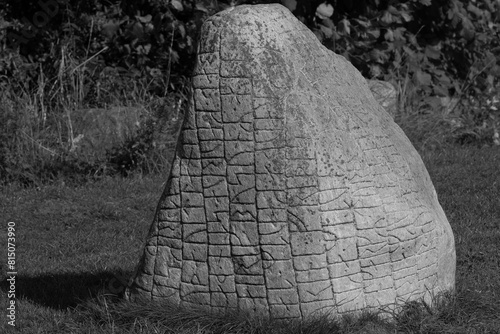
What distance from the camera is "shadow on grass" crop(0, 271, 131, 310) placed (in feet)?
15.1

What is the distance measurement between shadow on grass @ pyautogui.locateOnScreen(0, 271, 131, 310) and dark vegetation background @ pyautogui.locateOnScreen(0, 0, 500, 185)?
269cm

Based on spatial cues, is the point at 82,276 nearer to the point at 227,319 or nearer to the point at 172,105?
the point at 227,319

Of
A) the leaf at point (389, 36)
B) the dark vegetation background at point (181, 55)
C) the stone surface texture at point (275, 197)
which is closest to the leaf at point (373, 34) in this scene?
the dark vegetation background at point (181, 55)

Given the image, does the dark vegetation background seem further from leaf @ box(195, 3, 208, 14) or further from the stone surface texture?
the stone surface texture

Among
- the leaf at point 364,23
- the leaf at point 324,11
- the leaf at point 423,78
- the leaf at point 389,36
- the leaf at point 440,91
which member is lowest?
the leaf at point 440,91

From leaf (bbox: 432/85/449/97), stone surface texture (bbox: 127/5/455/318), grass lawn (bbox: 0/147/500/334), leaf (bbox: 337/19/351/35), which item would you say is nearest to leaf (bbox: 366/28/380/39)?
leaf (bbox: 337/19/351/35)

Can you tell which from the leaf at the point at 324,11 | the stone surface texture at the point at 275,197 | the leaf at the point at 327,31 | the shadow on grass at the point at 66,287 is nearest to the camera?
the stone surface texture at the point at 275,197

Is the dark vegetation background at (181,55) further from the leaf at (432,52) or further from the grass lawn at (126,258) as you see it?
the grass lawn at (126,258)

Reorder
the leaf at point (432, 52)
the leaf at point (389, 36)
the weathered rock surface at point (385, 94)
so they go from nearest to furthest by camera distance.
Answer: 1. the weathered rock surface at point (385, 94)
2. the leaf at point (389, 36)
3. the leaf at point (432, 52)

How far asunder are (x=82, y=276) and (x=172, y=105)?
2.98 m

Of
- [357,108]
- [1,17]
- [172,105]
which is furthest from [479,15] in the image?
[357,108]

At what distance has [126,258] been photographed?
5.46 m

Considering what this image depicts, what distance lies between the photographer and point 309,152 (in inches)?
152

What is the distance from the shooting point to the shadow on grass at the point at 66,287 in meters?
4.61
